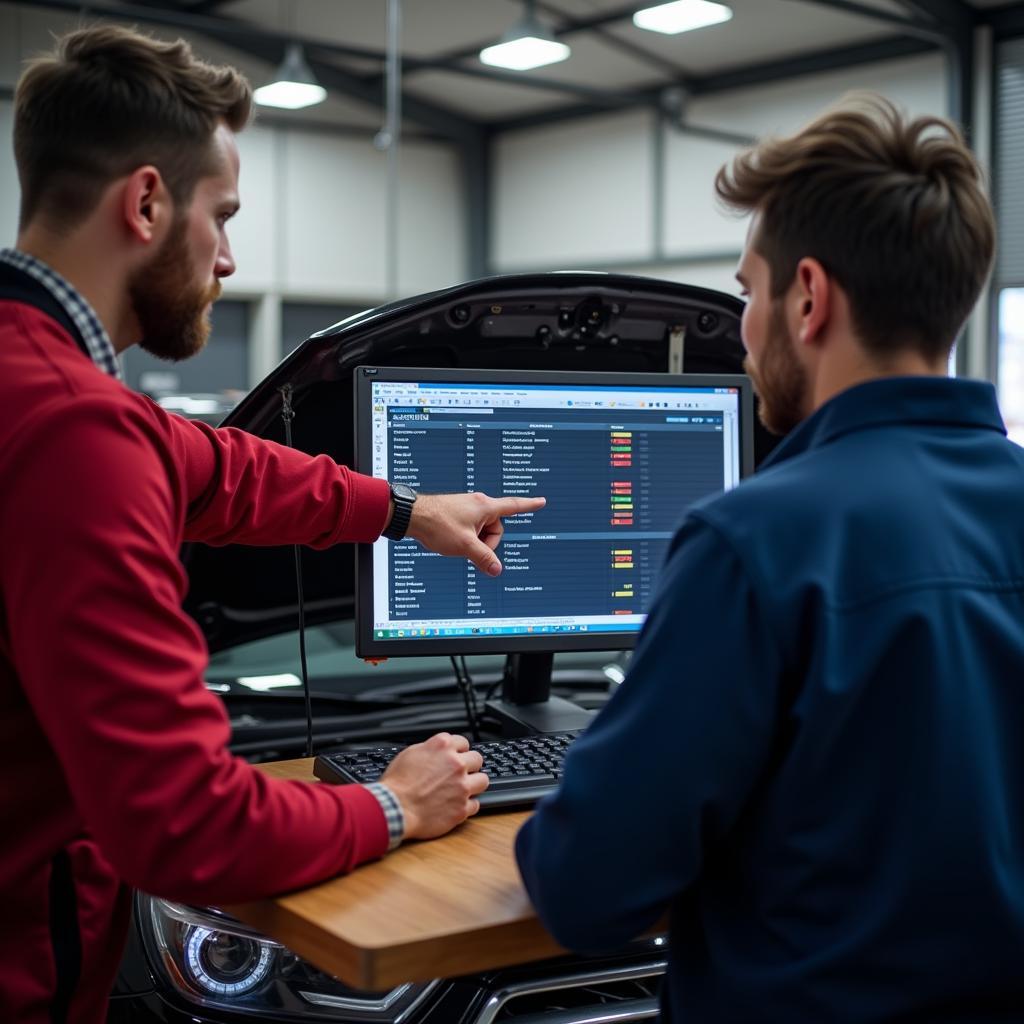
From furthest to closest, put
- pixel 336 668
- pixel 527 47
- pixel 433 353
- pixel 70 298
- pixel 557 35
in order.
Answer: pixel 557 35
pixel 527 47
pixel 336 668
pixel 433 353
pixel 70 298

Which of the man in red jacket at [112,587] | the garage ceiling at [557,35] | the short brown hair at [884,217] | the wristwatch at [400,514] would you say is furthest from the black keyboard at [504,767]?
the garage ceiling at [557,35]

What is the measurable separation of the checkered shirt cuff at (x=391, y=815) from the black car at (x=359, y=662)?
26 centimetres

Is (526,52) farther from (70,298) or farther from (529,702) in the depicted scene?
(70,298)

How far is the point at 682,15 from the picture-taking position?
7.59 m

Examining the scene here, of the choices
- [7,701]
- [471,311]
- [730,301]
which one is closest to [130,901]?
[7,701]

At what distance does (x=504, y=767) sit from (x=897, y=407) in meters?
0.71

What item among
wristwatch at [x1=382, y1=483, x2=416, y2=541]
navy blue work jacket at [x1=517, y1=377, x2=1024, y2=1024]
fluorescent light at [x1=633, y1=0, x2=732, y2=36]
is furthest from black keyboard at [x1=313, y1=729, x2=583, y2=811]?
fluorescent light at [x1=633, y1=0, x2=732, y2=36]

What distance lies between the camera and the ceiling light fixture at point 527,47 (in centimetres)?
809

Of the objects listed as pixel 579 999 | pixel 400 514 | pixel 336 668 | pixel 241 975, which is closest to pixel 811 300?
pixel 400 514

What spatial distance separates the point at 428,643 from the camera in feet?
6.23

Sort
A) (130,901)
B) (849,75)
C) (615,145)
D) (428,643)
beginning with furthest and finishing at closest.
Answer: (615,145) < (849,75) < (428,643) < (130,901)

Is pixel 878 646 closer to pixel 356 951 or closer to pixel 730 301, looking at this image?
pixel 356 951

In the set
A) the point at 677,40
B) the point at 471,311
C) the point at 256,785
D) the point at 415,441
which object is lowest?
the point at 256,785

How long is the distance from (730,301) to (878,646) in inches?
46.1
